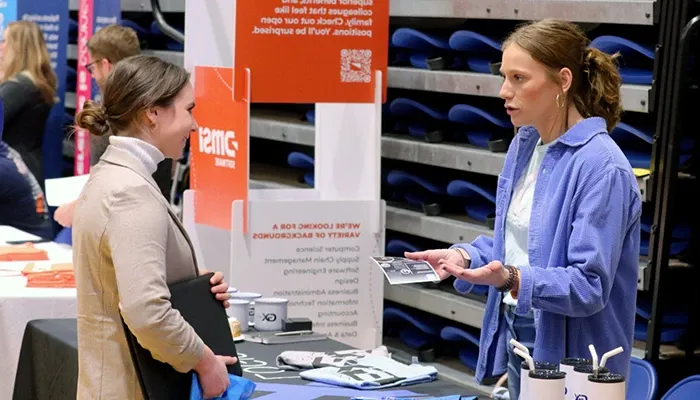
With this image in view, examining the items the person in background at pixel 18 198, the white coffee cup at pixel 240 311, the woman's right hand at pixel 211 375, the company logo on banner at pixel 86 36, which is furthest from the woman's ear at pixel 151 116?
the company logo on banner at pixel 86 36

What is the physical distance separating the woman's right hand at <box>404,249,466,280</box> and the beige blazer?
62cm

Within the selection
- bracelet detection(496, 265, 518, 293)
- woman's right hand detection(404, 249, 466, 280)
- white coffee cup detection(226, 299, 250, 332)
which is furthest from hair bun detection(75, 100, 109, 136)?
white coffee cup detection(226, 299, 250, 332)

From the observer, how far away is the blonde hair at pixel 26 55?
8125 mm

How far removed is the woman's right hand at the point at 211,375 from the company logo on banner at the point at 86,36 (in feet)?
20.1

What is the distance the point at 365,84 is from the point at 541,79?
108 inches

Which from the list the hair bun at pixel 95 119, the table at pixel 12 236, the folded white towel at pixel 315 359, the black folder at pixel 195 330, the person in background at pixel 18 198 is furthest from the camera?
the person in background at pixel 18 198

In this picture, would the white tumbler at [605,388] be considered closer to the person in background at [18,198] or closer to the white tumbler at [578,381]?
the white tumbler at [578,381]

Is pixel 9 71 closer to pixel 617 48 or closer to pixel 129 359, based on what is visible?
pixel 617 48

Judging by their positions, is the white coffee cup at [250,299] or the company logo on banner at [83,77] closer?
the white coffee cup at [250,299]

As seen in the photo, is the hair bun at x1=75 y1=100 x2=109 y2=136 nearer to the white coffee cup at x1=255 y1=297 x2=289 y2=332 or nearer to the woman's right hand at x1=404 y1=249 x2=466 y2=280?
the woman's right hand at x1=404 y1=249 x2=466 y2=280

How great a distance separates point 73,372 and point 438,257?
1449mm

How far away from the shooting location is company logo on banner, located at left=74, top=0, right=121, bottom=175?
877cm

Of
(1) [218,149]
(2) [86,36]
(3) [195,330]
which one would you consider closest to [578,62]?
(3) [195,330]

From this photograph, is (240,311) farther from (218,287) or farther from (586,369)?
(586,369)
